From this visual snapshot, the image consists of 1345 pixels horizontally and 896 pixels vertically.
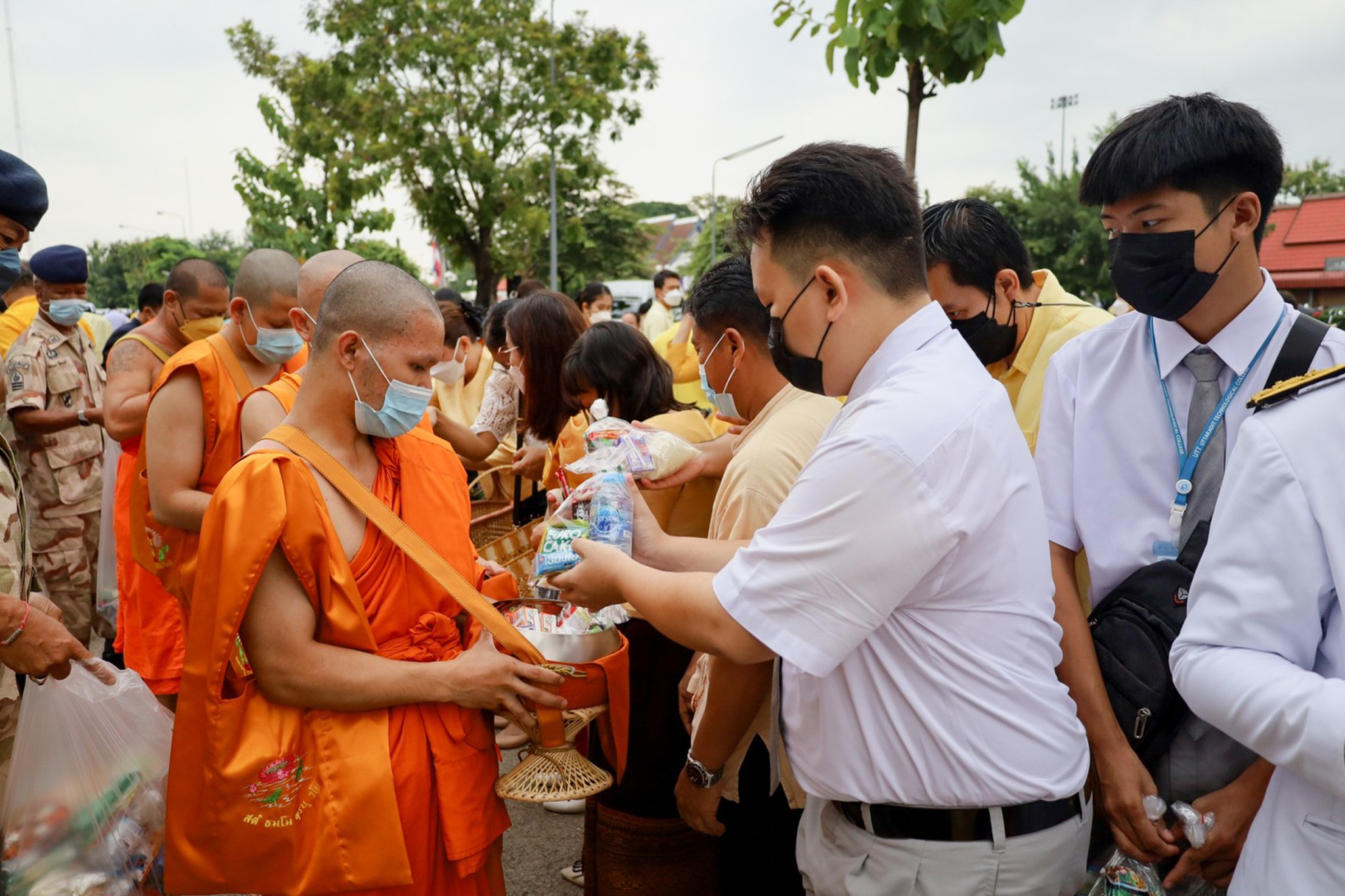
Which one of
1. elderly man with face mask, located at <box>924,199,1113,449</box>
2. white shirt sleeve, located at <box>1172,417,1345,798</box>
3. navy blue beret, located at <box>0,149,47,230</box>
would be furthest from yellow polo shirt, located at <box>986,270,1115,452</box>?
navy blue beret, located at <box>0,149,47,230</box>

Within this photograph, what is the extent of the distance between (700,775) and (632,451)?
882 millimetres

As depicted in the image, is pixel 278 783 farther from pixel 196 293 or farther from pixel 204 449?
pixel 196 293

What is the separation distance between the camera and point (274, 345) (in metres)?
3.96

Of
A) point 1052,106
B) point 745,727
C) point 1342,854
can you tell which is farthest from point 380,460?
point 1052,106

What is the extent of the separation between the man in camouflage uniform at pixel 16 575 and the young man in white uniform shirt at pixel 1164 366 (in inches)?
99.9

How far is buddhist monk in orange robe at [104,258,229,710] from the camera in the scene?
4.03m

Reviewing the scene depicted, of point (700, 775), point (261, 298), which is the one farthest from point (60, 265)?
point (700, 775)

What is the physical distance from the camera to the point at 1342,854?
54.4 inches

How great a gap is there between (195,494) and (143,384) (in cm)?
164

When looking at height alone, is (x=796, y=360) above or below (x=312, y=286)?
below

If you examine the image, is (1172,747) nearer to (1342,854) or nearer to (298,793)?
(1342,854)

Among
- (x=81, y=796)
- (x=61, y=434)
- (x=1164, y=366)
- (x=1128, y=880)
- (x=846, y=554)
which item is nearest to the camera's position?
(x=846, y=554)

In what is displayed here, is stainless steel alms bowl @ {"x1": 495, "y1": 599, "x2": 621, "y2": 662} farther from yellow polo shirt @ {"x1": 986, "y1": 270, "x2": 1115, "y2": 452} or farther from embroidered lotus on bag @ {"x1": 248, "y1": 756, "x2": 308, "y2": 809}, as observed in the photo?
yellow polo shirt @ {"x1": 986, "y1": 270, "x2": 1115, "y2": 452}

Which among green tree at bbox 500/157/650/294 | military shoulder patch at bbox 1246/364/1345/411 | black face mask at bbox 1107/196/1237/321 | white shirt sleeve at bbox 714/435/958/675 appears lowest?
white shirt sleeve at bbox 714/435/958/675
